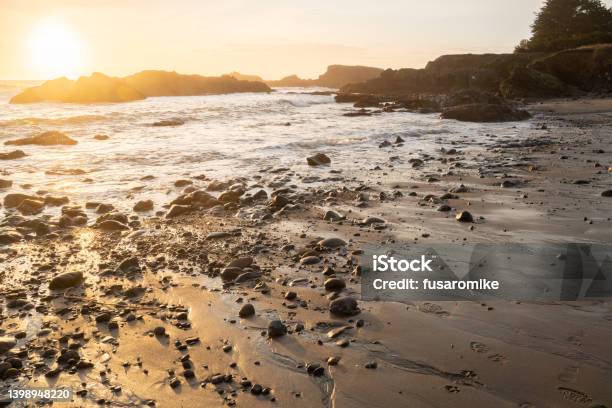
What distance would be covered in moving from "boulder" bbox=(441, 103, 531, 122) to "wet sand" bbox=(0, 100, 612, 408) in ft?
54.7

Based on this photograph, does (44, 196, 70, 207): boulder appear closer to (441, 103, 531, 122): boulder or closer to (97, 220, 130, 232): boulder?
(97, 220, 130, 232): boulder

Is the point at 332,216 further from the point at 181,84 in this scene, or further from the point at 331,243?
the point at 181,84

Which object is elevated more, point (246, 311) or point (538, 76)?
point (538, 76)

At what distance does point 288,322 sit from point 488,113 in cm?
2279

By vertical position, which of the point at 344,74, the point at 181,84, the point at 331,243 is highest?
the point at 344,74

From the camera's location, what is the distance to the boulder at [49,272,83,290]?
5.06 m

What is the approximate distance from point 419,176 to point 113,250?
7.18m

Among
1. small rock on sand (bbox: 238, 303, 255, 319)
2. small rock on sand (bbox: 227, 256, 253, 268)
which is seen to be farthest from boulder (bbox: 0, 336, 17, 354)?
small rock on sand (bbox: 227, 256, 253, 268)

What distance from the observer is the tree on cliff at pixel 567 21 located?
54375 millimetres

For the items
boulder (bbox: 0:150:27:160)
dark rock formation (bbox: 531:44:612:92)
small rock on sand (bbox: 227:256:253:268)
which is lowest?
small rock on sand (bbox: 227:256:253:268)

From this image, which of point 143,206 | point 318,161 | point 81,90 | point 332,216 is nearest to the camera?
point 332,216

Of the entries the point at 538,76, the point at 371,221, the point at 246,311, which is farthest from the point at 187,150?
the point at 538,76

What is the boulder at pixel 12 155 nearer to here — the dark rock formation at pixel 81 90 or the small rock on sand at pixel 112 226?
the small rock on sand at pixel 112 226

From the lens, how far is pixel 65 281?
5.10 m
